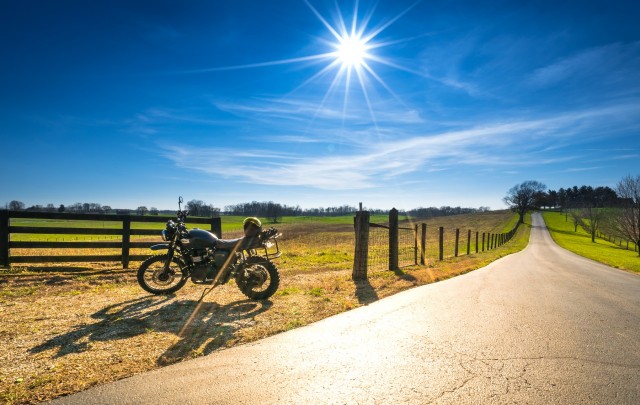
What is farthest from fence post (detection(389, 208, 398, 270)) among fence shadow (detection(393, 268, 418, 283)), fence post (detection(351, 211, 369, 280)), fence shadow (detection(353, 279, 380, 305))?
fence shadow (detection(353, 279, 380, 305))

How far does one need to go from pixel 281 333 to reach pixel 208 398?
5.45ft

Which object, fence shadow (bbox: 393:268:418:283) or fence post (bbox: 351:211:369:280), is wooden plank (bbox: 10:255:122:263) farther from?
fence shadow (bbox: 393:268:418:283)

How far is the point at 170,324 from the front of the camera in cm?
457

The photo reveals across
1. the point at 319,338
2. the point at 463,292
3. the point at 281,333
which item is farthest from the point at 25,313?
the point at 463,292

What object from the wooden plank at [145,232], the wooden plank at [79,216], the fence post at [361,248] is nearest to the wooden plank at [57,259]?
the wooden plank at [145,232]

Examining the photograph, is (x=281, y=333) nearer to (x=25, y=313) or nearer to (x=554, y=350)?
(x=554, y=350)

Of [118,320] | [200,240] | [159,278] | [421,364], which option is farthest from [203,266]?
[421,364]

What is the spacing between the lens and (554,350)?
139 inches

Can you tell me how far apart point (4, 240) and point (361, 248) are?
9.25 metres

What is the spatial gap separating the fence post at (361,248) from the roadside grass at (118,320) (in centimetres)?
28

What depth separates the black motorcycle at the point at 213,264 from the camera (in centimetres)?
618

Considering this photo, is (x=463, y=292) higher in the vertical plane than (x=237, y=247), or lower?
lower

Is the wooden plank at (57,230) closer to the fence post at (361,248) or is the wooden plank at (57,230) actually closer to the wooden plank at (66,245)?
the wooden plank at (66,245)

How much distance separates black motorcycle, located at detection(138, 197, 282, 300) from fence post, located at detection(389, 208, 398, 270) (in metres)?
4.84
